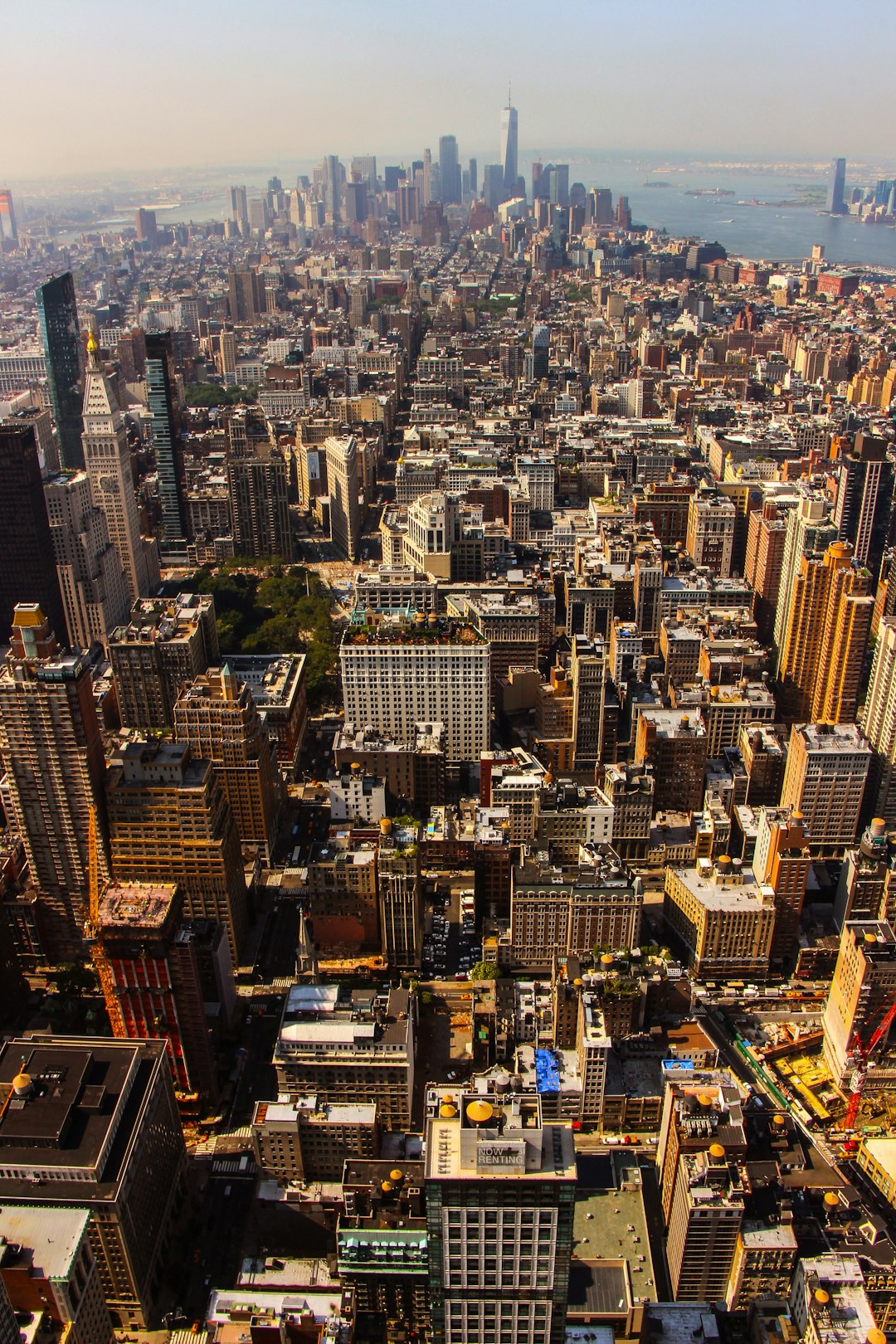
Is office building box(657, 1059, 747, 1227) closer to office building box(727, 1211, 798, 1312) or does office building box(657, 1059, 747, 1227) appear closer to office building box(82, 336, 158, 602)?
office building box(727, 1211, 798, 1312)

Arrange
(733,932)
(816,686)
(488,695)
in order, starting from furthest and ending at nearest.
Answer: (816,686) → (488,695) → (733,932)

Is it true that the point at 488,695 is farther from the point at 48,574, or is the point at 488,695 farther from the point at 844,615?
the point at 48,574

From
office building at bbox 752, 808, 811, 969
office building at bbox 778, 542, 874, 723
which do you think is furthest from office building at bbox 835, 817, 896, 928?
office building at bbox 778, 542, 874, 723

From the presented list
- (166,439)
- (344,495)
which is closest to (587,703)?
(344,495)

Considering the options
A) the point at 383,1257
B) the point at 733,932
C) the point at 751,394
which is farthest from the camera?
the point at 751,394

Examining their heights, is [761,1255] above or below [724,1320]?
above

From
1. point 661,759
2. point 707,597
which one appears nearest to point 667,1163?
point 661,759
